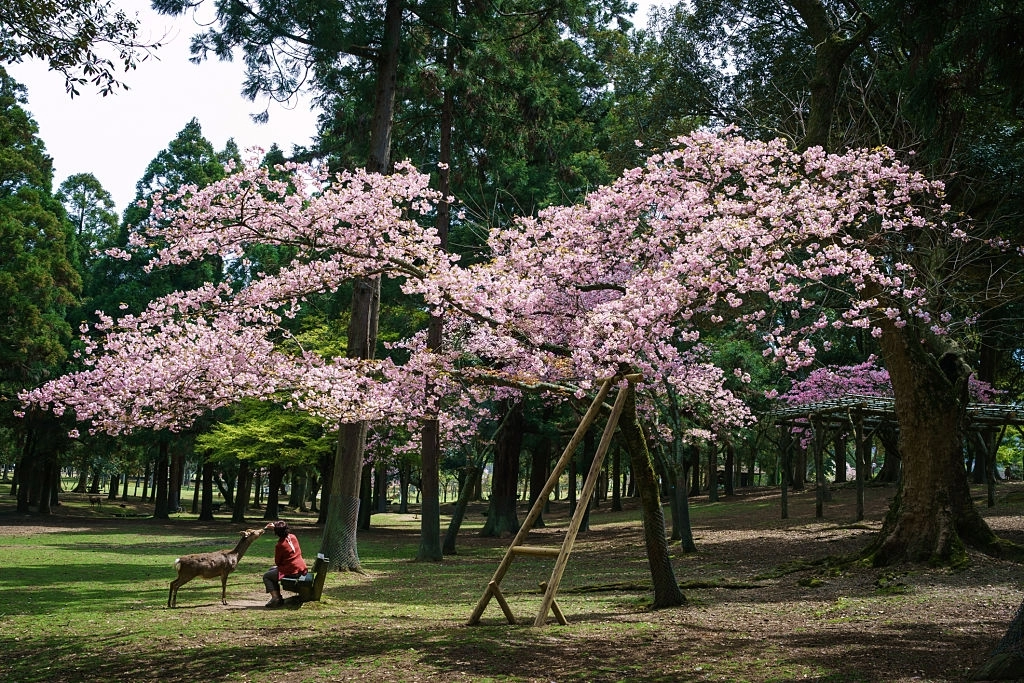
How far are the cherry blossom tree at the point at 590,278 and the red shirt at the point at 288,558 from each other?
3.17m

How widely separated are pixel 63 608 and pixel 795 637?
928 cm

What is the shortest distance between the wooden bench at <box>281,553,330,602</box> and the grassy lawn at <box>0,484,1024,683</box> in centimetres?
18

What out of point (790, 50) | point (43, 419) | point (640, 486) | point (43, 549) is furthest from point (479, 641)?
point (43, 419)

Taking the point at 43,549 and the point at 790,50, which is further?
the point at 43,549

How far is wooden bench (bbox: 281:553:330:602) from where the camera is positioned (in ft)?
34.8

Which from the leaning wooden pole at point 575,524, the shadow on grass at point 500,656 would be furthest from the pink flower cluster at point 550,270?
the shadow on grass at point 500,656

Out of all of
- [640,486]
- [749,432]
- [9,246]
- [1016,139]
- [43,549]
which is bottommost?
[43,549]

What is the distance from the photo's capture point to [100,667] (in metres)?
6.96

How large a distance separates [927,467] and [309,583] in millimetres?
9533

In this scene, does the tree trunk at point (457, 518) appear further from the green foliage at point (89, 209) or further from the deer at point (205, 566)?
the green foliage at point (89, 209)

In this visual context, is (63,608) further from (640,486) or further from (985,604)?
(985,604)

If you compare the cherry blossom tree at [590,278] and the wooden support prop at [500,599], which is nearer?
the wooden support prop at [500,599]

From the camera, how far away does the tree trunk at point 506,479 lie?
27609mm

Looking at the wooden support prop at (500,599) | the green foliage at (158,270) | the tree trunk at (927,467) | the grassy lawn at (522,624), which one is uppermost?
the green foliage at (158,270)
